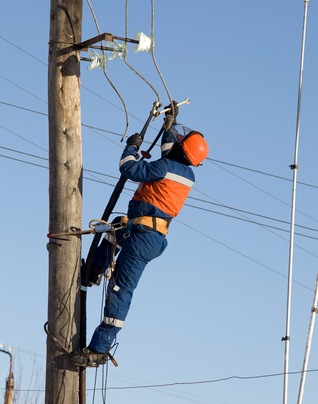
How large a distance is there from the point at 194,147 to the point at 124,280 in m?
1.14

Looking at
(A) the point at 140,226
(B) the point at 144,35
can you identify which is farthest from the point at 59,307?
(B) the point at 144,35

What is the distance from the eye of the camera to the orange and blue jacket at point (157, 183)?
7.88 metres

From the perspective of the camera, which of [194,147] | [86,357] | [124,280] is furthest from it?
[194,147]

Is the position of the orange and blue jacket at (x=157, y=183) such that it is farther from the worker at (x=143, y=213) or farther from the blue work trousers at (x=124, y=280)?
the blue work trousers at (x=124, y=280)

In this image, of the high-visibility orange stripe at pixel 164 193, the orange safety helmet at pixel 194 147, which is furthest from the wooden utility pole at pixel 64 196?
the orange safety helmet at pixel 194 147

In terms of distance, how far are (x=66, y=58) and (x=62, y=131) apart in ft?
1.84

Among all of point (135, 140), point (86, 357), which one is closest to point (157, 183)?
point (135, 140)

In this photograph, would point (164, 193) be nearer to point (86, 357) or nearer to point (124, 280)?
point (124, 280)

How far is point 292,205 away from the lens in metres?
10.2

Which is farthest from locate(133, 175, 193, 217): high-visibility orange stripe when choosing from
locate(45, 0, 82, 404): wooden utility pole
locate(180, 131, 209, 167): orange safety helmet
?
locate(45, 0, 82, 404): wooden utility pole

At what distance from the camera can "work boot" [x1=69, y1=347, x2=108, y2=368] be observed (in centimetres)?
770

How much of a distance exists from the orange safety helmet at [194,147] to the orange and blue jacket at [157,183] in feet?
0.34

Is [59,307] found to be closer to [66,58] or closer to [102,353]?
[102,353]

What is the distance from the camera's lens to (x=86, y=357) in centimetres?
773
